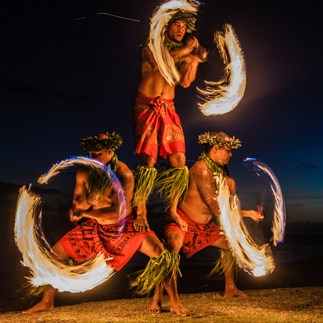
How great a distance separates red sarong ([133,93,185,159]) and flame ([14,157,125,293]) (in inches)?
37.9

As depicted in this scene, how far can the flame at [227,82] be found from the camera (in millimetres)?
6152

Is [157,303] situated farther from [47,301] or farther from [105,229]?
[47,301]

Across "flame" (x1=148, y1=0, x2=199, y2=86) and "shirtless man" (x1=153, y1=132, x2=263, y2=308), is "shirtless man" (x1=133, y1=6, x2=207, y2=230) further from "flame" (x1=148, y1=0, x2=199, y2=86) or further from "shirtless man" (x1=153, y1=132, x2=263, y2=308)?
"shirtless man" (x1=153, y1=132, x2=263, y2=308)

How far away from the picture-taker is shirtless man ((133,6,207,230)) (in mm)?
5957

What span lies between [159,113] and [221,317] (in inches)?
86.9

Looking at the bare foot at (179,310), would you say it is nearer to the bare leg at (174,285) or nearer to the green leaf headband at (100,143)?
the bare leg at (174,285)

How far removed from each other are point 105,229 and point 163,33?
2159mm

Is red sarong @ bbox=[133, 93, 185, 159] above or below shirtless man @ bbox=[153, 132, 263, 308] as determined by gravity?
above

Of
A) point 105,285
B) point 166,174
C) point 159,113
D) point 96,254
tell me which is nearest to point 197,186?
point 166,174

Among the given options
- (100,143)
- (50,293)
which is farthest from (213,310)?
(100,143)

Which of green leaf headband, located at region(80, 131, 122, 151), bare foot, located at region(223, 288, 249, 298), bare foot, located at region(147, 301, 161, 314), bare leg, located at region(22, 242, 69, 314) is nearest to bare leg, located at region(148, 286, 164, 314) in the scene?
bare foot, located at region(147, 301, 161, 314)

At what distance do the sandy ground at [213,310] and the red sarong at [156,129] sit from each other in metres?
1.71

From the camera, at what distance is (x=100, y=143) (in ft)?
19.2

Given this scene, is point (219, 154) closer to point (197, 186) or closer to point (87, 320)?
point (197, 186)
